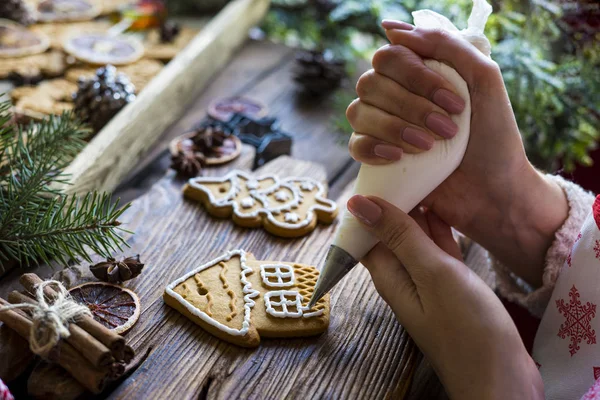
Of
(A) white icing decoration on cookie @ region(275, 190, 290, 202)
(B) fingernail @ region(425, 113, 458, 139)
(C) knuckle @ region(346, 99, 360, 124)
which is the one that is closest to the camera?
(B) fingernail @ region(425, 113, 458, 139)

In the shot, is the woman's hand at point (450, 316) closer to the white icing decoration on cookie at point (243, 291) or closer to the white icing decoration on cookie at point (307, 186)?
the white icing decoration on cookie at point (243, 291)

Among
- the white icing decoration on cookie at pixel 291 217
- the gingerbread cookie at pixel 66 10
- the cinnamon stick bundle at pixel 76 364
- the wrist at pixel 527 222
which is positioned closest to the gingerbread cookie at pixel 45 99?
the gingerbread cookie at pixel 66 10

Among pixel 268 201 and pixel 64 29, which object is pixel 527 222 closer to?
pixel 268 201

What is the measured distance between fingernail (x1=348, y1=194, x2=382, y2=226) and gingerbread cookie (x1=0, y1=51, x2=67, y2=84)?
1.09 meters

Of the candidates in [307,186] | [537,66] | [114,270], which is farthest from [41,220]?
[537,66]

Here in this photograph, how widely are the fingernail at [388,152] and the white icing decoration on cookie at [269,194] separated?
0.31 meters

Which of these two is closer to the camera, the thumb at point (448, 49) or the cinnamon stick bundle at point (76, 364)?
the cinnamon stick bundle at point (76, 364)

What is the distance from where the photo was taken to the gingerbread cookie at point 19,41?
1.66 m

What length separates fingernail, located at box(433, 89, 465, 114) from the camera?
2.88 ft

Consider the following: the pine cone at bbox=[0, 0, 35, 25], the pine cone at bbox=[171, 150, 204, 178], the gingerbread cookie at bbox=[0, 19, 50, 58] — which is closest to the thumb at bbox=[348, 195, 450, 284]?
the pine cone at bbox=[171, 150, 204, 178]

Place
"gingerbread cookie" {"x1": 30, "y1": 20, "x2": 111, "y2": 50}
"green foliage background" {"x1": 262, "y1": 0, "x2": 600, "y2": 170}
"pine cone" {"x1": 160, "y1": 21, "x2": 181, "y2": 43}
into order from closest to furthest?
"green foliage background" {"x1": 262, "y1": 0, "x2": 600, "y2": 170}, "gingerbread cookie" {"x1": 30, "y1": 20, "x2": 111, "y2": 50}, "pine cone" {"x1": 160, "y1": 21, "x2": 181, "y2": 43}

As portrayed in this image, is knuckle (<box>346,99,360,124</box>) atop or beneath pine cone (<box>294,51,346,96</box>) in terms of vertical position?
atop

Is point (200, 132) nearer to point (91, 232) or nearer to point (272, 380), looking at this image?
point (91, 232)

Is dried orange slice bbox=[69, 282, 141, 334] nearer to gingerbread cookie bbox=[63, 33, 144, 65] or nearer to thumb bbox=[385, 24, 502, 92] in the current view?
thumb bbox=[385, 24, 502, 92]
